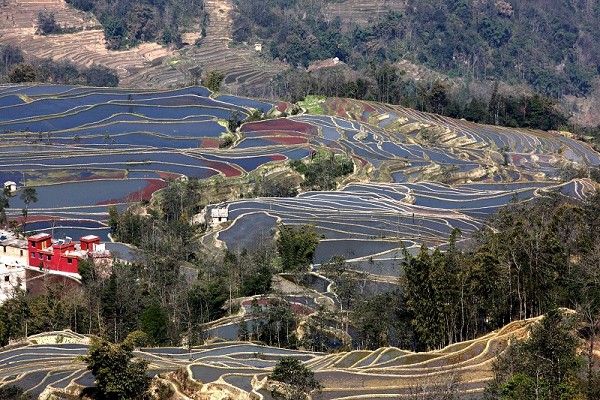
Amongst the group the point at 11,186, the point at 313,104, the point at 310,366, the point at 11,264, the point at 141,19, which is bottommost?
the point at 141,19

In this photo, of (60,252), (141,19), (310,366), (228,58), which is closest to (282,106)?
(228,58)

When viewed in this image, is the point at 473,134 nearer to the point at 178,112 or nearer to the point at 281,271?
the point at 178,112

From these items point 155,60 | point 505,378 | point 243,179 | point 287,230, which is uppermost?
point 505,378

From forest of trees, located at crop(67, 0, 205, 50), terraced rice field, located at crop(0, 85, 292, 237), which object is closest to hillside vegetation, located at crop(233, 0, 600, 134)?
forest of trees, located at crop(67, 0, 205, 50)

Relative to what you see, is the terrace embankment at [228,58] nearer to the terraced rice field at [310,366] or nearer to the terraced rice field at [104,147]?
the terraced rice field at [104,147]

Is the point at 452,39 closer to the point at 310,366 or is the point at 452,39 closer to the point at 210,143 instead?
the point at 210,143

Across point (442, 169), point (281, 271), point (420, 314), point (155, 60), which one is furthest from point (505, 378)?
point (155, 60)

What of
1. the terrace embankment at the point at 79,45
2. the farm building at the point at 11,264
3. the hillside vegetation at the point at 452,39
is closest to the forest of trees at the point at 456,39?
the hillside vegetation at the point at 452,39
